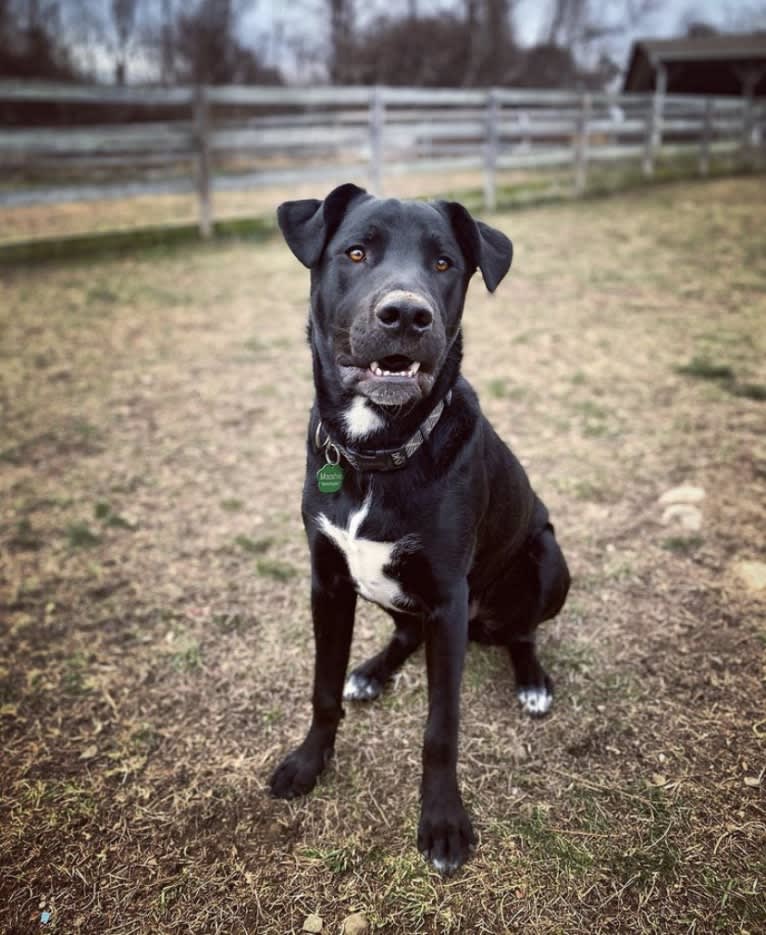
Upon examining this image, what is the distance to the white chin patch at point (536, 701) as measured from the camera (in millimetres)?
2365

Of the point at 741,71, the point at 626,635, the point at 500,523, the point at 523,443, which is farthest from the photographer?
the point at 741,71

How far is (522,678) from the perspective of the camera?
2434 millimetres

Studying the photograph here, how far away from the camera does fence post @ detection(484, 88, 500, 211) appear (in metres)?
11.2

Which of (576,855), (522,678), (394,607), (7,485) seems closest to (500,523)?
(394,607)

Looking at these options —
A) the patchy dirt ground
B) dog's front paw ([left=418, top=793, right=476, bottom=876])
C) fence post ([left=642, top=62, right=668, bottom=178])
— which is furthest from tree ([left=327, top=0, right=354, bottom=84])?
dog's front paw ([left=418, top=793, right=476, bottom=876])

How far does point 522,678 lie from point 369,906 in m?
0.91

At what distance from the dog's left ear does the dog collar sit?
419mm

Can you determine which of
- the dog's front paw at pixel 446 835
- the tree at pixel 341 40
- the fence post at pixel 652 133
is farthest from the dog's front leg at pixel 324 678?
the tree at pixel 341 40

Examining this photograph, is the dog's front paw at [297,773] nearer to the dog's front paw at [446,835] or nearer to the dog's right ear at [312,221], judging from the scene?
the dog's front paw at [446,835]

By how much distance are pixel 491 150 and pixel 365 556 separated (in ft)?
36.2

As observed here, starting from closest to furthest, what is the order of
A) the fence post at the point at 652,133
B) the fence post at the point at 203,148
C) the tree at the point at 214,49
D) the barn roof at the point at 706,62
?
the fence post at the point at 203,148
the fence post at the point at 652,133
the tree at the point at 214,49
the barn roof at the point at 706,62

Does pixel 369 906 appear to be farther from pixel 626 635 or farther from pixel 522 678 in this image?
pixel 626 635

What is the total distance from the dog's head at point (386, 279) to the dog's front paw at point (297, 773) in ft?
3.64

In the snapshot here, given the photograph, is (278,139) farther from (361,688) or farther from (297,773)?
(297,773)
